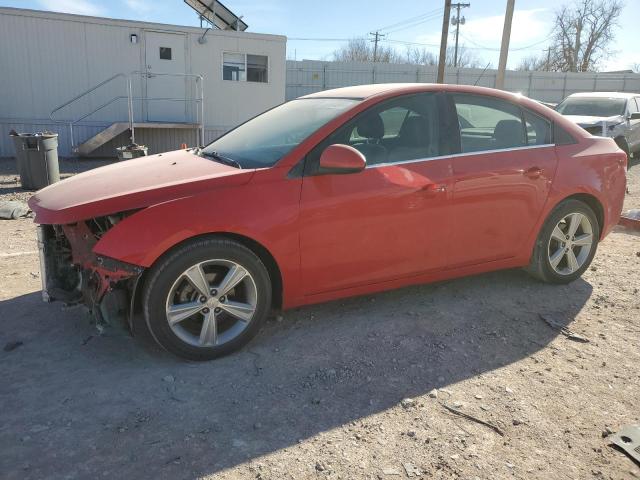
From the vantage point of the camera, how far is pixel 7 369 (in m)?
3.20

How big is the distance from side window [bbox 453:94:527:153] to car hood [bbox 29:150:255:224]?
1730 mm

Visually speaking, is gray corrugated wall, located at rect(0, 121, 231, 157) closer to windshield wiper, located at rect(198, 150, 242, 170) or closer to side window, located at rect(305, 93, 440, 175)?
windshield wiper, located at rect(198, 150, 242, 170)

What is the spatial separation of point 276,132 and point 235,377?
5.92 ft

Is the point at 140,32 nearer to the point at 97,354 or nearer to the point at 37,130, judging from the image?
the point at 37,130

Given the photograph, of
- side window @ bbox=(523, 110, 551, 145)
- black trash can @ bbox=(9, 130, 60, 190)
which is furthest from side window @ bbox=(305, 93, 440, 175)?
black trash can @ bbox=(9, 130, 60, 190)

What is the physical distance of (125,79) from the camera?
1393 cm

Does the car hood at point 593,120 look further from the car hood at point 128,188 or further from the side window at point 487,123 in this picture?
the car hood at point 128,188

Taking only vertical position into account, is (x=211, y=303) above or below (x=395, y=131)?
below

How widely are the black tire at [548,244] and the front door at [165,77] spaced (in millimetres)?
11700

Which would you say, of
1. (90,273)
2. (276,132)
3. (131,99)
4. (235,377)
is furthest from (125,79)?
(235,377)

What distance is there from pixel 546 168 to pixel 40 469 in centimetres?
388

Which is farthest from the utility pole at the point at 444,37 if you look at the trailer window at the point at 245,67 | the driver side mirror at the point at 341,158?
the driver side mirror at the point at 341,158

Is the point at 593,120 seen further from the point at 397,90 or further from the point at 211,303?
the point at 211,303

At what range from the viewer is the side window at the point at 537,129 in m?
4.34
